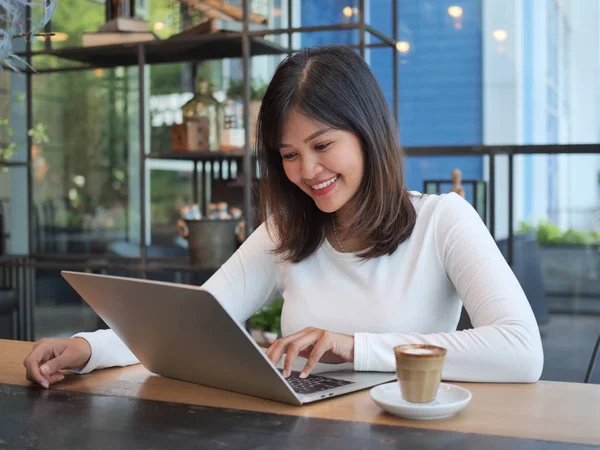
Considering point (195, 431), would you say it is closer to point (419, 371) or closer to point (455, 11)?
point (419, 371)

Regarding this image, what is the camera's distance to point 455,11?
4.86 m

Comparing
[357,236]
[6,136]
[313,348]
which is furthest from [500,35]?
[313,348]

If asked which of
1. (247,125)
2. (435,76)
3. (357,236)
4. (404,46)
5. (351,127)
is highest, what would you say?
(404,46)

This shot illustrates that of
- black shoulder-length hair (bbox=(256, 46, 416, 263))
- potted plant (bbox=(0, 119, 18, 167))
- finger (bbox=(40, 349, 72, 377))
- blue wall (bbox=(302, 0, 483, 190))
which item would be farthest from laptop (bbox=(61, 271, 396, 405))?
potted plant (bbox=(0, 119, 18, 167))

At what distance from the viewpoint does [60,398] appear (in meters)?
1.36

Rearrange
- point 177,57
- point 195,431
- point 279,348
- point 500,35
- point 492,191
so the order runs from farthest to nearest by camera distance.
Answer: point 500,35 → point 177,57 → point 492,191 → point 279,348 → point 195,431

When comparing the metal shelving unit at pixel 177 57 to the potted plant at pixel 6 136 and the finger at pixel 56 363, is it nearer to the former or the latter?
the potted plant at pixel 6 136

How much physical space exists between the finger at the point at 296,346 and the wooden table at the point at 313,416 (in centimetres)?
8

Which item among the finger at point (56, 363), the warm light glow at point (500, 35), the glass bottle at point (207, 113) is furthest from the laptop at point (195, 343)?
the warm light glow at point (500, 35)

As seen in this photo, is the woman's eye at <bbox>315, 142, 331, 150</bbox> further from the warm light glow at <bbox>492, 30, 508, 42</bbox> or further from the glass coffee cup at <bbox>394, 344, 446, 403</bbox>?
the warm light glow at <bbox>492, 30, 508, 42</bbox>

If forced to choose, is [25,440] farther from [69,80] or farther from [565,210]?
[69,80]

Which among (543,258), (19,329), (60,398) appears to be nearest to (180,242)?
(19,329)

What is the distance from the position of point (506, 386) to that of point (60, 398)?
730 mm

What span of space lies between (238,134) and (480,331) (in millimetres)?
2586
